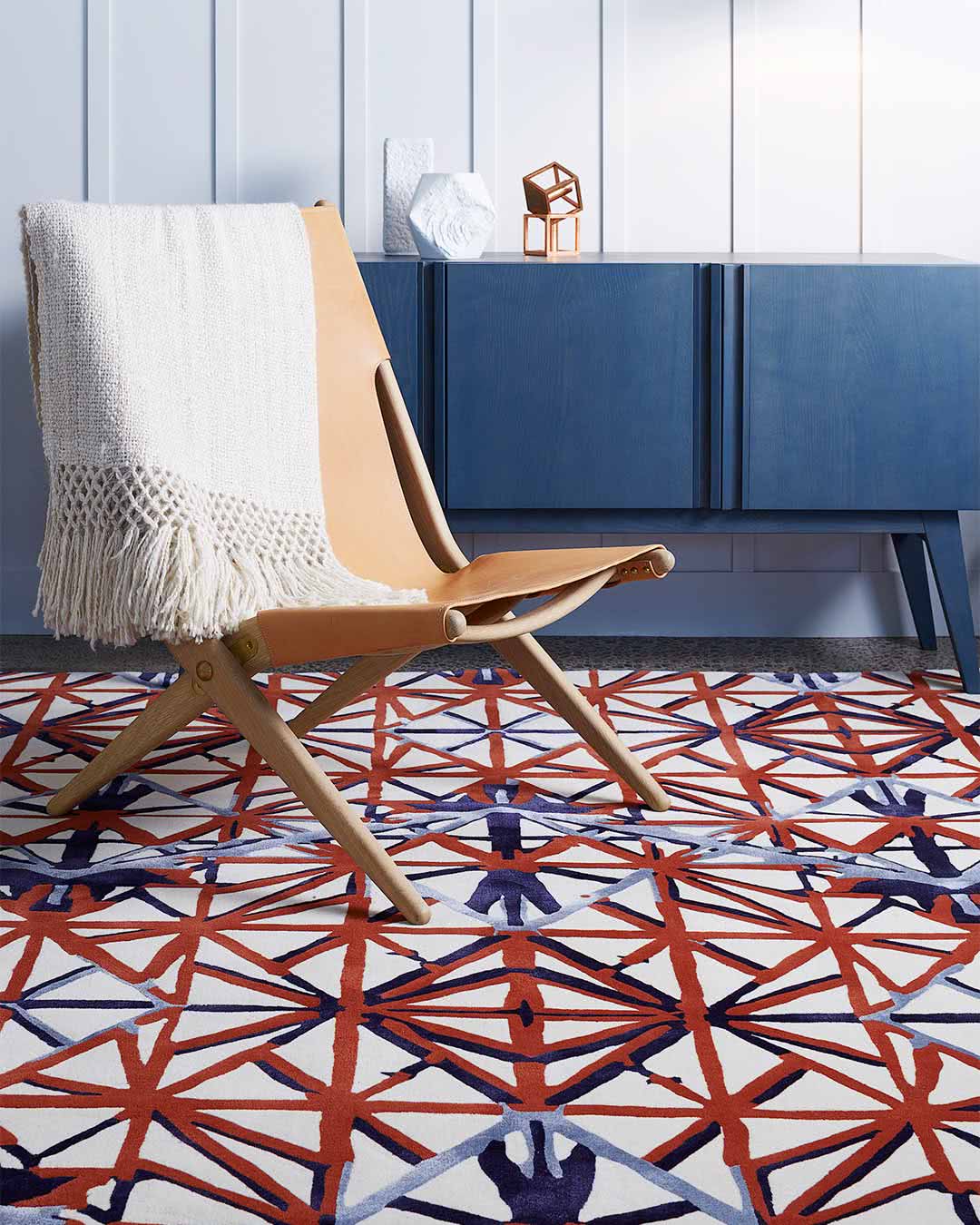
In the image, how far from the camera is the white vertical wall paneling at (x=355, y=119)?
3062 mm

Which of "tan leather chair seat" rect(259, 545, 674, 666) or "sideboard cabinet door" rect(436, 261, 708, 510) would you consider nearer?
"tan leather chair seat" rect(259, 545, 674, 666)

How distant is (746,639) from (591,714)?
1.25 m

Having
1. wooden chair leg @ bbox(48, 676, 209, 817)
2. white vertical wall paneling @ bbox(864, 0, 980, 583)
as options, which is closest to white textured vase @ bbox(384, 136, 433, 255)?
white vertical wall paneling @ bbox(864, 0, 980, 583)

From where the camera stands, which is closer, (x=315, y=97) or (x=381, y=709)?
(x=381, y=709)

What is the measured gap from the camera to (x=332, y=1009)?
1.49 metres

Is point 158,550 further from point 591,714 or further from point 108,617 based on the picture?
point 591,714

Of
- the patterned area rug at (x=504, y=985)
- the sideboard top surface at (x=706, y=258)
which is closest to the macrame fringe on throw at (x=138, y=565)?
the patterned area rug at (x=504, y=985)

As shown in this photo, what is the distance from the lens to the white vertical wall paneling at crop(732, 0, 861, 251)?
119 inches

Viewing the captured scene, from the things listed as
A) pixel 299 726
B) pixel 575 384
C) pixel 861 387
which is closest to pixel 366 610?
pixel 299 726

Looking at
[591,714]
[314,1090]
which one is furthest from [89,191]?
[314,1090]

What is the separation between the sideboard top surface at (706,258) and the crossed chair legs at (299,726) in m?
1.03

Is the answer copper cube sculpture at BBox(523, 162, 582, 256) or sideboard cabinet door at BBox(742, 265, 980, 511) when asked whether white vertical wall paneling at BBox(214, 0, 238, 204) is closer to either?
copper cube sculpture at BBox(523, 162, 582, 256)

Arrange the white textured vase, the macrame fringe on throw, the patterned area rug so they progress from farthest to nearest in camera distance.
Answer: the white textured vase
the macrame fringe on throw
the patterned area rug

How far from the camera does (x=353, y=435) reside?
222 centimetres
